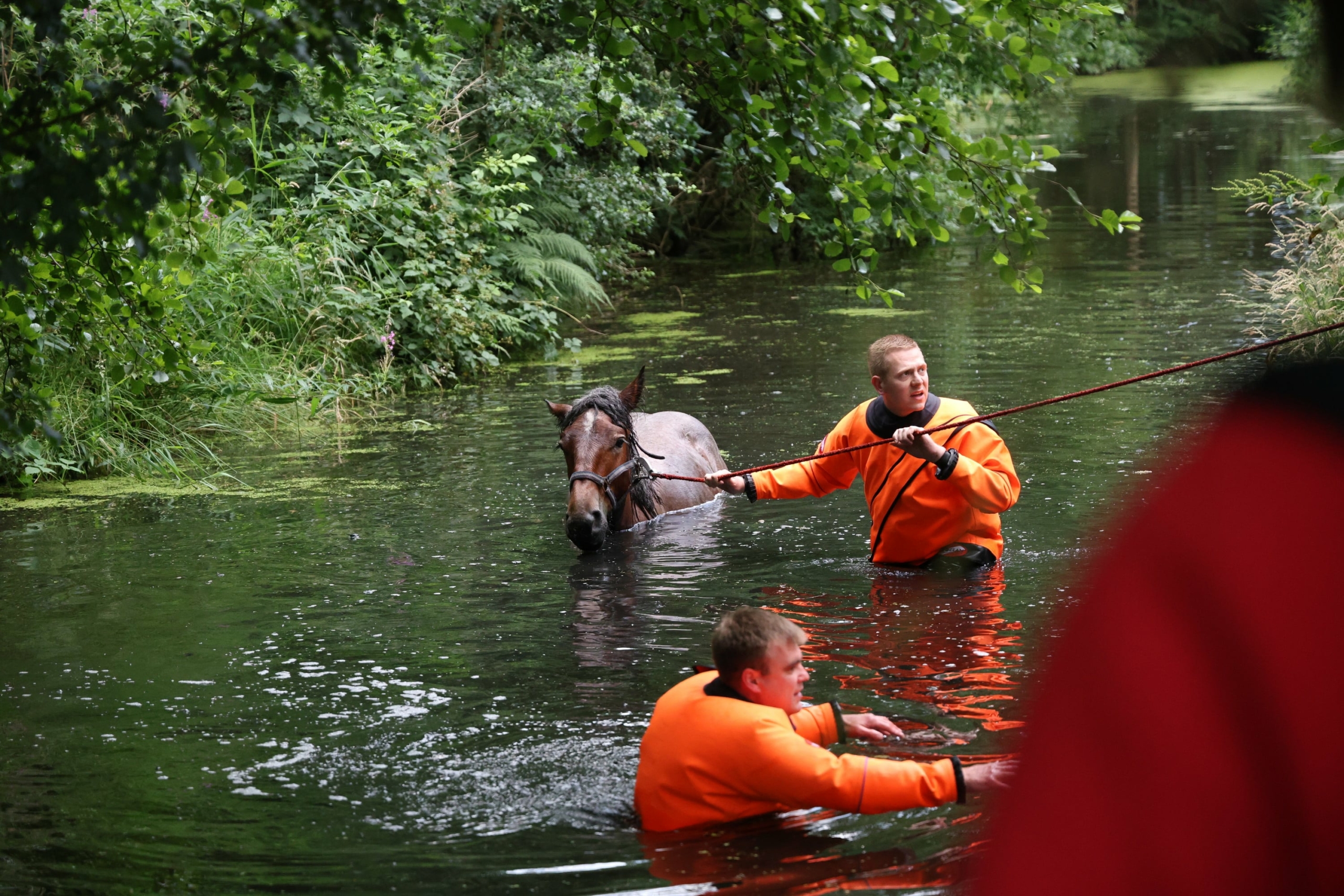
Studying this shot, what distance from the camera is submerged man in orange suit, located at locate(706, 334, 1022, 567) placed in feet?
24.1

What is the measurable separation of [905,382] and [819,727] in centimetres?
316

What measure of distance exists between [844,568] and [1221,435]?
7.52 m

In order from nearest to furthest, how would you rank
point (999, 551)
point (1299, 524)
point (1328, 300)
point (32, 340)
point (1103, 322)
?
1. point (1299, 524)
2. point (32, 340)
3. point (999, 551)
4. point (1328, 300)
5. point (1103, 322)

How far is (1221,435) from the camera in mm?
848

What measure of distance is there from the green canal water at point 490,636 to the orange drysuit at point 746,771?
139 mm

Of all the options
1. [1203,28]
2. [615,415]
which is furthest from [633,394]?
[1203,28]

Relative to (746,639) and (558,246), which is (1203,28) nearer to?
(746,639)

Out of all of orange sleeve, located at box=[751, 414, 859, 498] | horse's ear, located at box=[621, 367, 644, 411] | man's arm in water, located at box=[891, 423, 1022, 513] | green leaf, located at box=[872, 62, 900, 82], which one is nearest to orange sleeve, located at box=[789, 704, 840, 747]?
green leaf, located at box=[872, 62, 900, 82]

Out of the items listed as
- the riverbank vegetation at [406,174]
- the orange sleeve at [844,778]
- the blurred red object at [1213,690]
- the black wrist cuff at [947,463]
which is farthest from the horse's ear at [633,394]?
the blurred red object at [1213,690]

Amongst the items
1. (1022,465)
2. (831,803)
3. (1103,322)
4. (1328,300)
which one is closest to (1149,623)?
(831,803)

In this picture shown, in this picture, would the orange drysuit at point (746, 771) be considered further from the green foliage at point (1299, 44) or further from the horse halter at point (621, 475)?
the horse halter at point (621, 475)

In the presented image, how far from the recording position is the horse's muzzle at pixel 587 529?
343 inches

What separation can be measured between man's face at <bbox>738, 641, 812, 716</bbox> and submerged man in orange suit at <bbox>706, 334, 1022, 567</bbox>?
9.17 feet

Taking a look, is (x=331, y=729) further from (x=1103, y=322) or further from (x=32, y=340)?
(x=1103, y=322)
